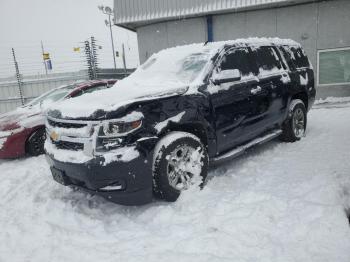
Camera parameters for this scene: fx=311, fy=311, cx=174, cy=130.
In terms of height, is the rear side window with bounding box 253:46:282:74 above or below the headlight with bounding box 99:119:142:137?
above

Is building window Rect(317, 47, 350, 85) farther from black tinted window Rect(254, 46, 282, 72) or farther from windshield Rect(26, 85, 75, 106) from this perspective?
windshield Rect(26, 85, 75, 106)

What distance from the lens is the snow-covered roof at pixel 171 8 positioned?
10227 mm

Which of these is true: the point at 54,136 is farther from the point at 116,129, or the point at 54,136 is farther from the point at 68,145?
the point at 116,129

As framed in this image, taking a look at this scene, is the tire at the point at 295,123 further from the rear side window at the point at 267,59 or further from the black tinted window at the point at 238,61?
the black tinted window at the point at 238,61

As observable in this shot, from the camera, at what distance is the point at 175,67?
4.57 metres

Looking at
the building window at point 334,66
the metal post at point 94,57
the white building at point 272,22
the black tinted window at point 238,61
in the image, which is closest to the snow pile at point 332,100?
the white building at point 272,22

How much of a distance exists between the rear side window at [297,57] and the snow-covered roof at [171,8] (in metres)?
4.41

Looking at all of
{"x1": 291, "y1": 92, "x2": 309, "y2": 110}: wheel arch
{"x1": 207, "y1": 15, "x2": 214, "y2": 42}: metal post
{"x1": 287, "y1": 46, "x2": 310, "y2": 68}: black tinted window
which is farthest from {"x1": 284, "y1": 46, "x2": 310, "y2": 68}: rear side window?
{"x1": 207, "y1": 15, "x2": 214, "y2": 42}: metal post

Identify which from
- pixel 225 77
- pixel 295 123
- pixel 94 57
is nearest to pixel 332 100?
pixel 295 123

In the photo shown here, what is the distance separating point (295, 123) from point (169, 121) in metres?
3.28

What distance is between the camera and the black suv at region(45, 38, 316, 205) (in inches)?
127

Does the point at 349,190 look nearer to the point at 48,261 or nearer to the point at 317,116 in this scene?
the point at 48,261

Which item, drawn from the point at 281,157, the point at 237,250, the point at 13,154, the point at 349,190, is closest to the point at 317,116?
the point at 281,157

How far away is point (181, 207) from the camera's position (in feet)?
11.7
